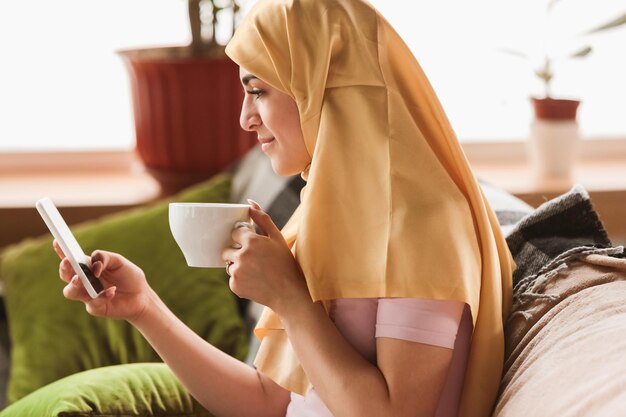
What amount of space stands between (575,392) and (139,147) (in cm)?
201

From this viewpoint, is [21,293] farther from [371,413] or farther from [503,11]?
[503,11]

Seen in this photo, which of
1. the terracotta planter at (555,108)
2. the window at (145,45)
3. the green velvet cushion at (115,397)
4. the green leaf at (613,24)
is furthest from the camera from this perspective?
the window at (145,45)

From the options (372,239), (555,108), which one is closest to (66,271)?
(372,239)

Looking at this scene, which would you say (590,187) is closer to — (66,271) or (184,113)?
(184,113)

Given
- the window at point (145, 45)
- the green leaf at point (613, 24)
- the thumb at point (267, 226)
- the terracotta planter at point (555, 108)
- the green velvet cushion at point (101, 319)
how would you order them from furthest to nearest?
the window at point (145, 45) → the terracotta planter at point (555, 108) → the green leaf at point (613, 24) → the green velvet cushion at point (101, 319) → the thumb at point (267, 226)

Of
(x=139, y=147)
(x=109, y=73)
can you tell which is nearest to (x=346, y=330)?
(x=139, y=147)

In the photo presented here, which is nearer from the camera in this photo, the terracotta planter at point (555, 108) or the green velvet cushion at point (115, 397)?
the green velvet cushion at point (115, 397)

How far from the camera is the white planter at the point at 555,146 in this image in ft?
8.57

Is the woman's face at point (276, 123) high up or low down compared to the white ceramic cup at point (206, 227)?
up

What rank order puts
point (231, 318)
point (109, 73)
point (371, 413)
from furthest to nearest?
point (109, 73), point (231, 318), point (371, 413)

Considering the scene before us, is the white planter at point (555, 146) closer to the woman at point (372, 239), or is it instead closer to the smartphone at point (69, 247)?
the woman at point (372, 239)

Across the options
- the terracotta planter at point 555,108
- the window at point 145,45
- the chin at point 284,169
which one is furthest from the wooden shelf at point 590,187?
the chin at point 284,169

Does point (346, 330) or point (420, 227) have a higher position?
point (420, 227)

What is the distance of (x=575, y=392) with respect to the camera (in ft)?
3.12
